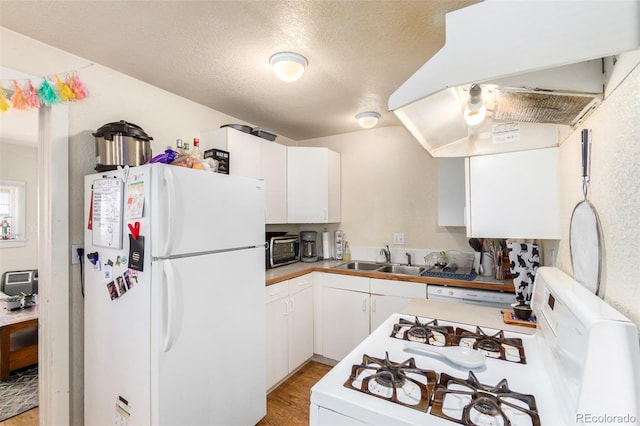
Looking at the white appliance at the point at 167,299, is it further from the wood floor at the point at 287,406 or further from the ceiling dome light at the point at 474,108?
the ceiling dome light at the point at 474,108

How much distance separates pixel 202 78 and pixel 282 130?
132cm

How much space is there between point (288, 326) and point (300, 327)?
0.61 ft

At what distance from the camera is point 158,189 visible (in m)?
1.41

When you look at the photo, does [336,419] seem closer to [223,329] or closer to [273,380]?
[223,329]

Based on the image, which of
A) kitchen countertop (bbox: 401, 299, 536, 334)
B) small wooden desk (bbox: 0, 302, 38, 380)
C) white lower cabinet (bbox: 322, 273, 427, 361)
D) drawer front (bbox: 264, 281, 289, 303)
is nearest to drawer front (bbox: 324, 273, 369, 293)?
white lower cabinet (bbox: 322, 273, 427, 361)

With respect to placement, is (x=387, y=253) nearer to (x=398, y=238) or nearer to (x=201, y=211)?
(x=398, y=238)

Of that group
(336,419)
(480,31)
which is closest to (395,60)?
(480,31)

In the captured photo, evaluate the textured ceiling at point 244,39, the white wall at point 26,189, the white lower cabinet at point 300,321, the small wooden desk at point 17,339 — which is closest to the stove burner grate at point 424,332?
the white lower cabinet at point 300,321

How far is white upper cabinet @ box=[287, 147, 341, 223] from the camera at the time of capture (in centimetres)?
308

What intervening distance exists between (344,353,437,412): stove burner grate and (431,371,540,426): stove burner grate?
0.12 feet

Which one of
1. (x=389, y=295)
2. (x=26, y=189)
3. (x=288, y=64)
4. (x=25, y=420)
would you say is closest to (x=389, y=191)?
(x=389, y=295)

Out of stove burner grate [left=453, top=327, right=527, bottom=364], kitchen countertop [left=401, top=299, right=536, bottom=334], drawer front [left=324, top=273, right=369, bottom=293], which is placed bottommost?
drawer front [left=324, top=273, right=369, bottom=293]

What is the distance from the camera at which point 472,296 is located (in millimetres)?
2158

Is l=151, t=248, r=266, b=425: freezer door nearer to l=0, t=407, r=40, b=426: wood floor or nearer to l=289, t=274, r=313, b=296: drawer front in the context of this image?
l=289, t=274, r=313, b=296: drawer front
